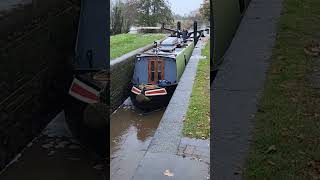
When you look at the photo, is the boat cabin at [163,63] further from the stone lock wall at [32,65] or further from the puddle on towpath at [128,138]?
the stone lock wall at [32,65]

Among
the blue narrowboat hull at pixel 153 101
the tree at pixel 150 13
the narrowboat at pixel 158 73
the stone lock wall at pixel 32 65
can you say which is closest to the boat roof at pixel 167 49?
the narrowboat at pixel 158 73

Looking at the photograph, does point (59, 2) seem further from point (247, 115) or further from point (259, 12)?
point (247, 115)

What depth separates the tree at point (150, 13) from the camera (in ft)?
9.03

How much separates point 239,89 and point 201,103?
0.41m

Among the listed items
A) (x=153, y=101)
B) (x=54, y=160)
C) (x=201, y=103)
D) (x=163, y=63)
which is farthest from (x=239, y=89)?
(x=54, y=160)

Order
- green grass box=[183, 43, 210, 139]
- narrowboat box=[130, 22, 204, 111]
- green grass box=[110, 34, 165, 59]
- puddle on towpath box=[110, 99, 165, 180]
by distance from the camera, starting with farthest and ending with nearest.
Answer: puddle on towpath box=[110, 99, 165, 180] < narrowboat box=[130, 22, 204, 111] < green grass box=[183, 43, 210, 139] < green grass box=[110, 34, 165, 59]

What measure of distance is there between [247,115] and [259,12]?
2.90 metres

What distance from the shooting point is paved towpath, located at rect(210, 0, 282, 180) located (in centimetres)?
246

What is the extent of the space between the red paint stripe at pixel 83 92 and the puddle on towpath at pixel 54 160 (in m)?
0.69

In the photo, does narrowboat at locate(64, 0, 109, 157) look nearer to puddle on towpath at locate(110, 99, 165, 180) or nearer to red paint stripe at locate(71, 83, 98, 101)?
red paint stripe at locate(71, 83, 98, 101)

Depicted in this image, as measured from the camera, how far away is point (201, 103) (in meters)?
3.30

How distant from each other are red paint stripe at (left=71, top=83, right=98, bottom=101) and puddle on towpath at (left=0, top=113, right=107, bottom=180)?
69 centimetres

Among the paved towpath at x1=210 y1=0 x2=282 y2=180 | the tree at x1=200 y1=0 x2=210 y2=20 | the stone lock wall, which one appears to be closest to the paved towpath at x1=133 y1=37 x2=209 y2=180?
the paved towpath at x1=210 y1=0 x2=282 y2=180

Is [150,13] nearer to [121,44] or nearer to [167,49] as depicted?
[121,44]
